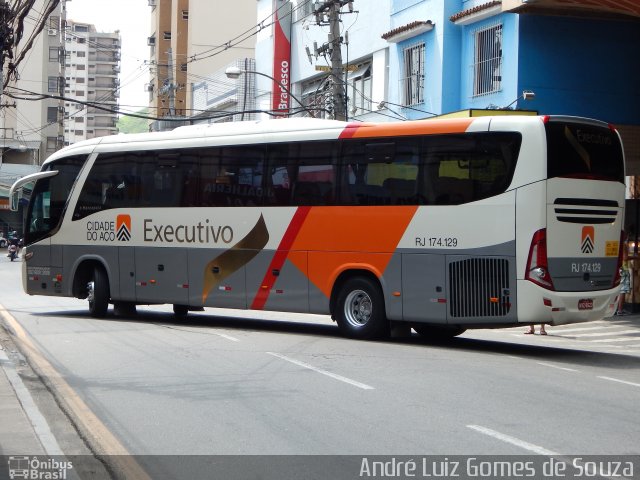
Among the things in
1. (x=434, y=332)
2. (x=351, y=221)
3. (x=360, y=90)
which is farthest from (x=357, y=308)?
(x=360, y=90)

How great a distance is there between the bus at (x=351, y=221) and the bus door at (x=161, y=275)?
1.3 inches

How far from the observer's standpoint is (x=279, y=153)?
17078 mm

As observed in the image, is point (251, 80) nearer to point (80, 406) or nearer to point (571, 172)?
point (571, 172)

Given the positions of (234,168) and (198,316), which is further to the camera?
(198,316)

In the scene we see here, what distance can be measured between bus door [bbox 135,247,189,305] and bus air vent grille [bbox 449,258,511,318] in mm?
6110

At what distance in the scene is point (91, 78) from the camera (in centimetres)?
14438

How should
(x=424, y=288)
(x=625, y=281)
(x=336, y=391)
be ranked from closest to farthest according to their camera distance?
(x=336, y=391)
(x=424, y=288)
(x=625, y=281)

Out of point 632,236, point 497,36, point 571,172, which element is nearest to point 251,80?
point 497,36

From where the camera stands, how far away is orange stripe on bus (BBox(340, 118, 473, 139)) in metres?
14.7

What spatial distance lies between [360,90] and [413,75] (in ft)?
17.7

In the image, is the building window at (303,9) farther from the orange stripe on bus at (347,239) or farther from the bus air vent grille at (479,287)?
the bus air vent grille at (479,287)

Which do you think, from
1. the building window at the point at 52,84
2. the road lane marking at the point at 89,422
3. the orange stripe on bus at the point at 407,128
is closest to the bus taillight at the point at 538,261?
the orange stripe on bus at the point at 407,128

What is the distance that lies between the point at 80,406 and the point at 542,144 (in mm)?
7565

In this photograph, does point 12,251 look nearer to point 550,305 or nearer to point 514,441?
point 550,305
